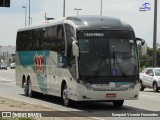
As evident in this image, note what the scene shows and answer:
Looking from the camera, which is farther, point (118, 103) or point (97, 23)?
point (118, 103)

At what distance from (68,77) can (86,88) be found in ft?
4.34

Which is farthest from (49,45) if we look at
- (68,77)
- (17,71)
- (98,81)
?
(17,71)

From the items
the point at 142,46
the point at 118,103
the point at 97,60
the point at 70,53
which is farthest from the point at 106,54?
the point at 118,103

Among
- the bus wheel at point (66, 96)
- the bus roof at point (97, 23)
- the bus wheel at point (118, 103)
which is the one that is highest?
the bus roof at point (97, 23)

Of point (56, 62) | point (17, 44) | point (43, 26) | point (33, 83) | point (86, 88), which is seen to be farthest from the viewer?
point (17, 44)

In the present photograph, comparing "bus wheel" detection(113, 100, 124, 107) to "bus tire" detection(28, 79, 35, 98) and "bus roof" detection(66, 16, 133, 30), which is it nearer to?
"bus roof" detection(66, 16, 133, 30)

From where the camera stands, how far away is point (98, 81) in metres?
18.2

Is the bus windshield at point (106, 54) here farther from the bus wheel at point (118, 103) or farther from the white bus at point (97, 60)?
the bus wheel at point (118, 103)

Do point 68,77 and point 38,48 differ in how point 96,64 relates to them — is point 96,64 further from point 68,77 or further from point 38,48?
point 38,48

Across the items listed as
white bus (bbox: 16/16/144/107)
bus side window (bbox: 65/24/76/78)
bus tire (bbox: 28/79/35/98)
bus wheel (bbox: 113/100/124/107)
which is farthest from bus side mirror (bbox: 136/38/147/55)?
bus tire (bbox: 28/79/35/98)

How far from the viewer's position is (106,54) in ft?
60.5

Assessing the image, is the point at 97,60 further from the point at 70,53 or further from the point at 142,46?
the point at 142,46

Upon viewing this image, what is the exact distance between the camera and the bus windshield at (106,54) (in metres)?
18.3

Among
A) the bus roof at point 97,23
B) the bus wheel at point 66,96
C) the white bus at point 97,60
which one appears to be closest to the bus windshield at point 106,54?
the white bus at point 97,60
